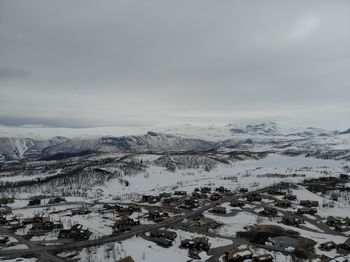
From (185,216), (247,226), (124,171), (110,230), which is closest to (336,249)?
(247,226)

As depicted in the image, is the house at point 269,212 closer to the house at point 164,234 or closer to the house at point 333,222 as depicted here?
the house at point 333,222

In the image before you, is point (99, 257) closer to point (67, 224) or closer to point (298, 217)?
point (67, 224)

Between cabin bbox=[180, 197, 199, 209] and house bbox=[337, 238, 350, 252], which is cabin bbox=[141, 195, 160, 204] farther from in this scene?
house bbox=[337, 238, 350, 252]

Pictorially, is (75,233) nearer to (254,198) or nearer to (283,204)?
(283,204)

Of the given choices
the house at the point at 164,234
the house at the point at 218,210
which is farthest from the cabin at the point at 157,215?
the house at the point at 218,210

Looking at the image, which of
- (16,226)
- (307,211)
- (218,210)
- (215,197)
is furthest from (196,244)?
(215,197)
